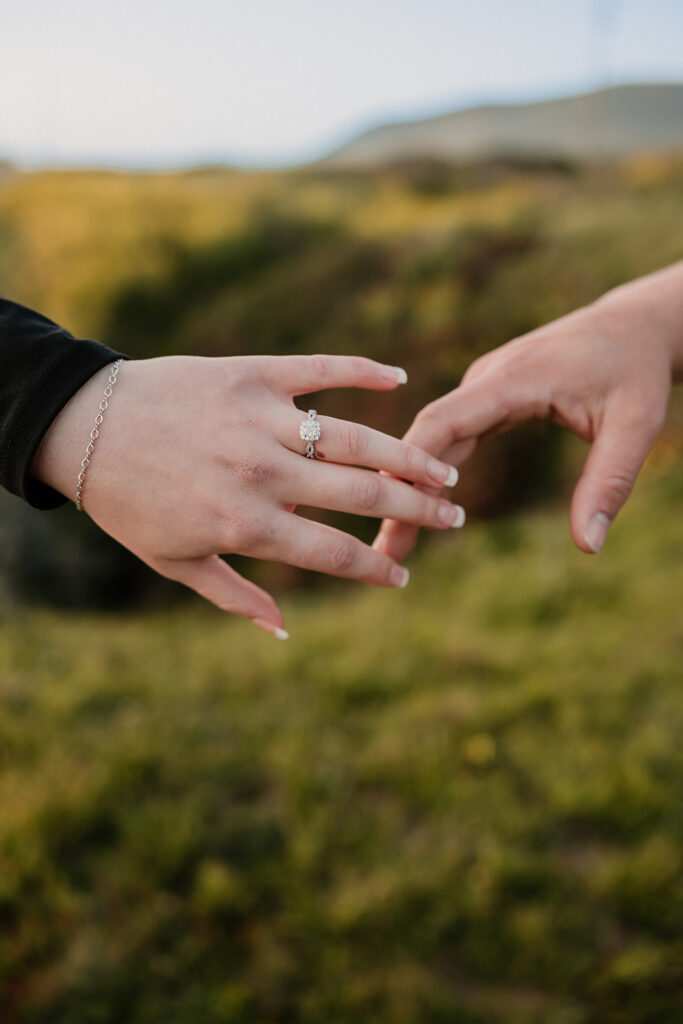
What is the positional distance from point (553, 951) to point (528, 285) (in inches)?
177

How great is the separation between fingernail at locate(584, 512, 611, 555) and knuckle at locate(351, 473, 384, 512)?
0.46 metres

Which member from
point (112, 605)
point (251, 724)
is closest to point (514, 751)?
point (251, 724)

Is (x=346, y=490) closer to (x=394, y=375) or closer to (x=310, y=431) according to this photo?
(x=310, y=431)

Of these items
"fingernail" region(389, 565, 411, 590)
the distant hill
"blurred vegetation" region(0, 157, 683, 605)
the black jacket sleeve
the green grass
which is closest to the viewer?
the black jacket sleeve

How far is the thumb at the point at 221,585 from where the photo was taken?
145 cm

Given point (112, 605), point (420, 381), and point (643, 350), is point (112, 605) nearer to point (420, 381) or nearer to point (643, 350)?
point (420, 381)

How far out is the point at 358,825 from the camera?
91.0 inches

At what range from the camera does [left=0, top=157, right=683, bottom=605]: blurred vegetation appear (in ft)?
16.8

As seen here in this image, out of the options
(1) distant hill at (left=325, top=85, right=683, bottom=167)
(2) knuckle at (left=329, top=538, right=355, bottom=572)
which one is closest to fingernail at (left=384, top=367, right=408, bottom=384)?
(2) knuckle at (left=329, top=538, right=355, bottom=572)

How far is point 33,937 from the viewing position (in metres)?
1.92

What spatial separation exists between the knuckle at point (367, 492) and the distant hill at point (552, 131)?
6133mm

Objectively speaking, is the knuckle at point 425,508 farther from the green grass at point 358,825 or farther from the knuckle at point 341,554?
the green grass at point 358,825

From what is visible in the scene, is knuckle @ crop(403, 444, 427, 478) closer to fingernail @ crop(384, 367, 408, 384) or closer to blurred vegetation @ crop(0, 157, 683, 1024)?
fingernail @ crop(384, 367, 408, 384)

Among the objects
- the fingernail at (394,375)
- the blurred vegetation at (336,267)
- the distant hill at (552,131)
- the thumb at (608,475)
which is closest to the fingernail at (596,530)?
the thumb at (608,475)
